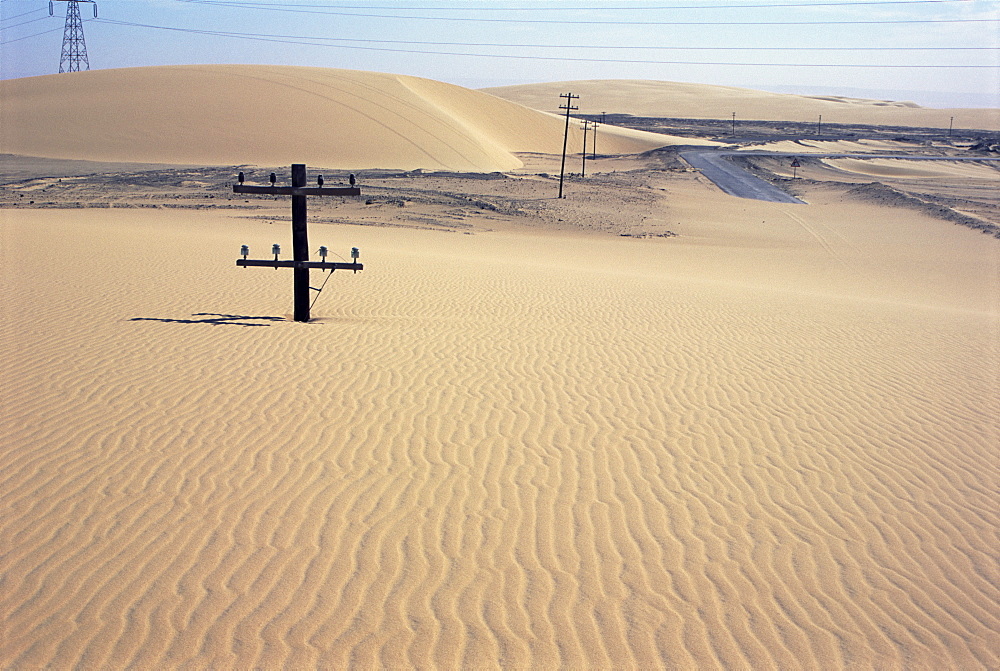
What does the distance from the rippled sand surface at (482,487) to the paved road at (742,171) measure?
3617 cm

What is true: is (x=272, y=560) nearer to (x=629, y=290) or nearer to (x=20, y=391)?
(x=20, y=391)

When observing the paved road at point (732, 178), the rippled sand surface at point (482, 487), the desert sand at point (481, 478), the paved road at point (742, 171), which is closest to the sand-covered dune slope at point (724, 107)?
the paved road at point (742, 171)

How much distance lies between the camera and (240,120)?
5594 cm

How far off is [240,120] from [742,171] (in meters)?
38.4

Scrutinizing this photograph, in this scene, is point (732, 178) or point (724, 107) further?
point (724, 107)

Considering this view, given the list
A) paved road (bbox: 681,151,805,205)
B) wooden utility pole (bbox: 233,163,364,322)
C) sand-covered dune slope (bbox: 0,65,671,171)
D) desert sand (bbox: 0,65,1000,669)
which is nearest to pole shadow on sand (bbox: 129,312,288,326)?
desert sand (bbox: 0,65,1000,669)

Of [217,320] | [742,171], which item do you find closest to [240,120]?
[742,171]

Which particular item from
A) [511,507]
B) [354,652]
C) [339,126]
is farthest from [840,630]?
[339,126]

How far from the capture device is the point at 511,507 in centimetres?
572

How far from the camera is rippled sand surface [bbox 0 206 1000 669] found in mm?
4340

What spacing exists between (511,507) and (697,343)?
20.4ft

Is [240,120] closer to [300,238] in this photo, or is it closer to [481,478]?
[300,238]

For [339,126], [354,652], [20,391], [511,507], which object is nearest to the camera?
[354,652]

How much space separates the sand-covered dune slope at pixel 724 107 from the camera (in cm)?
13975
